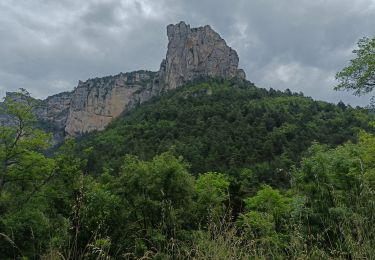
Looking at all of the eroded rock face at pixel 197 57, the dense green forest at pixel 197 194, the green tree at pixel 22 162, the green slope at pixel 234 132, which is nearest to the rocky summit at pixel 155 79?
the eroded rock face at pixel 197 57

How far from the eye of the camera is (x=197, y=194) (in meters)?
24.1

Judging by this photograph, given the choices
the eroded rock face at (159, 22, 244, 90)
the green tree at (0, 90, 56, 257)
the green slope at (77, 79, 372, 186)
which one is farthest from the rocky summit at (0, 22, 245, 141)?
the green tree at (0, 90, 56, 257)

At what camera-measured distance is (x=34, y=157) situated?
1994 cm

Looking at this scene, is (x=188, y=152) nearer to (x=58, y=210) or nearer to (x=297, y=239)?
(x=58, y=210)

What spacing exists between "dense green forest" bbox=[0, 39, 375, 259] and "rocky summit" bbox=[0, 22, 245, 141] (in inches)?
2599

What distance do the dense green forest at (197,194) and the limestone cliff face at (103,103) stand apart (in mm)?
91546

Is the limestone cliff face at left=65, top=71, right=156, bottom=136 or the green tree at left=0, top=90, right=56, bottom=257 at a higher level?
the limestone cliff face at left=65, top=71, right=156, bottom=136

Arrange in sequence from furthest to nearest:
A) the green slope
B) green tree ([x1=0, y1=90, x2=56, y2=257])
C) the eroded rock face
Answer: the eroded rock face
the green slope
green tree ([x1=0, y1=90, x2=56, y2=257])

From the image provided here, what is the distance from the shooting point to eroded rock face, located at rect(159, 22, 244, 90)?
469 feet

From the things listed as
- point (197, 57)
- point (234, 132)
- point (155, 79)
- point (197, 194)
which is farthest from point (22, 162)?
point (155, 79)

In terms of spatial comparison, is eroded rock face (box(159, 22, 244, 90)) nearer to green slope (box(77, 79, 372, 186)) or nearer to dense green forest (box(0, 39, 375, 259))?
green slope (box(77, 79, 372, 186))

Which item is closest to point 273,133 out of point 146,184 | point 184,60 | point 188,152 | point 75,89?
point 188,152

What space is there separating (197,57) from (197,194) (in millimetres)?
123067

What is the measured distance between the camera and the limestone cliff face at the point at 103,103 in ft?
557
